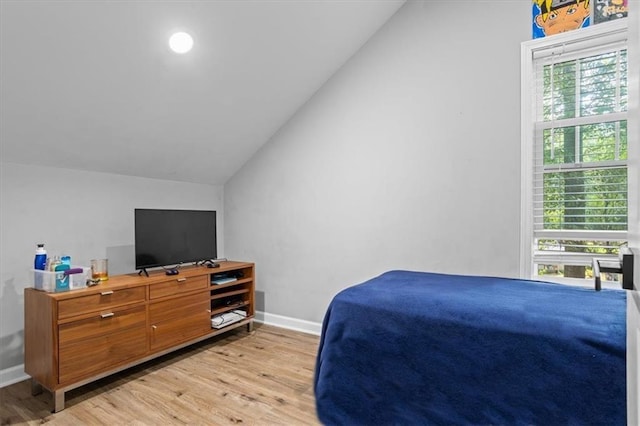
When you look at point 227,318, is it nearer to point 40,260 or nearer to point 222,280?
point 222,280

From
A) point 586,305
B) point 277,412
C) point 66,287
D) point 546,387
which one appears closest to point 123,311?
point 66,287

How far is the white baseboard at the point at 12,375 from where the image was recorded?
7.58 ft

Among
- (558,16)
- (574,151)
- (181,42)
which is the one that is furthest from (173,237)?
(558,16)

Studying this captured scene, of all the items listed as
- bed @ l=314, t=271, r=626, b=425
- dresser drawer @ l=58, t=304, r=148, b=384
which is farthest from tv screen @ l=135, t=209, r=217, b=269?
bed @ l=314, t=271, r=626, b=425

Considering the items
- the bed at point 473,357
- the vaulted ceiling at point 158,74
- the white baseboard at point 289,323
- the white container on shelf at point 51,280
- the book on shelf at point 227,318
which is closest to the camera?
the bed at point 473,357

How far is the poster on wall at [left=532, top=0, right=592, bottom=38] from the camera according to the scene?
2299 mm

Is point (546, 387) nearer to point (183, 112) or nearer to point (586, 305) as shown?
point (586, 305)

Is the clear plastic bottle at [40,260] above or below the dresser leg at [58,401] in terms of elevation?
above

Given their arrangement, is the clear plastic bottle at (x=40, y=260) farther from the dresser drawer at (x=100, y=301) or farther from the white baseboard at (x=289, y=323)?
the white baseboard at (x=289, y=323)

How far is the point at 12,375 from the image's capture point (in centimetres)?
236

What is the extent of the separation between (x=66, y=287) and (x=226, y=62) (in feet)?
5.89

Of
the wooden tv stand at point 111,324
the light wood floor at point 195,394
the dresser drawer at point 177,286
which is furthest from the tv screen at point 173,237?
the light wood floor at point 195,394

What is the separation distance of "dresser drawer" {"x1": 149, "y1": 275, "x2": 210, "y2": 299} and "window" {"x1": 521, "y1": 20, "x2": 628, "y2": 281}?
94.1 inches

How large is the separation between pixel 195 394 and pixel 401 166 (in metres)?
2.14
